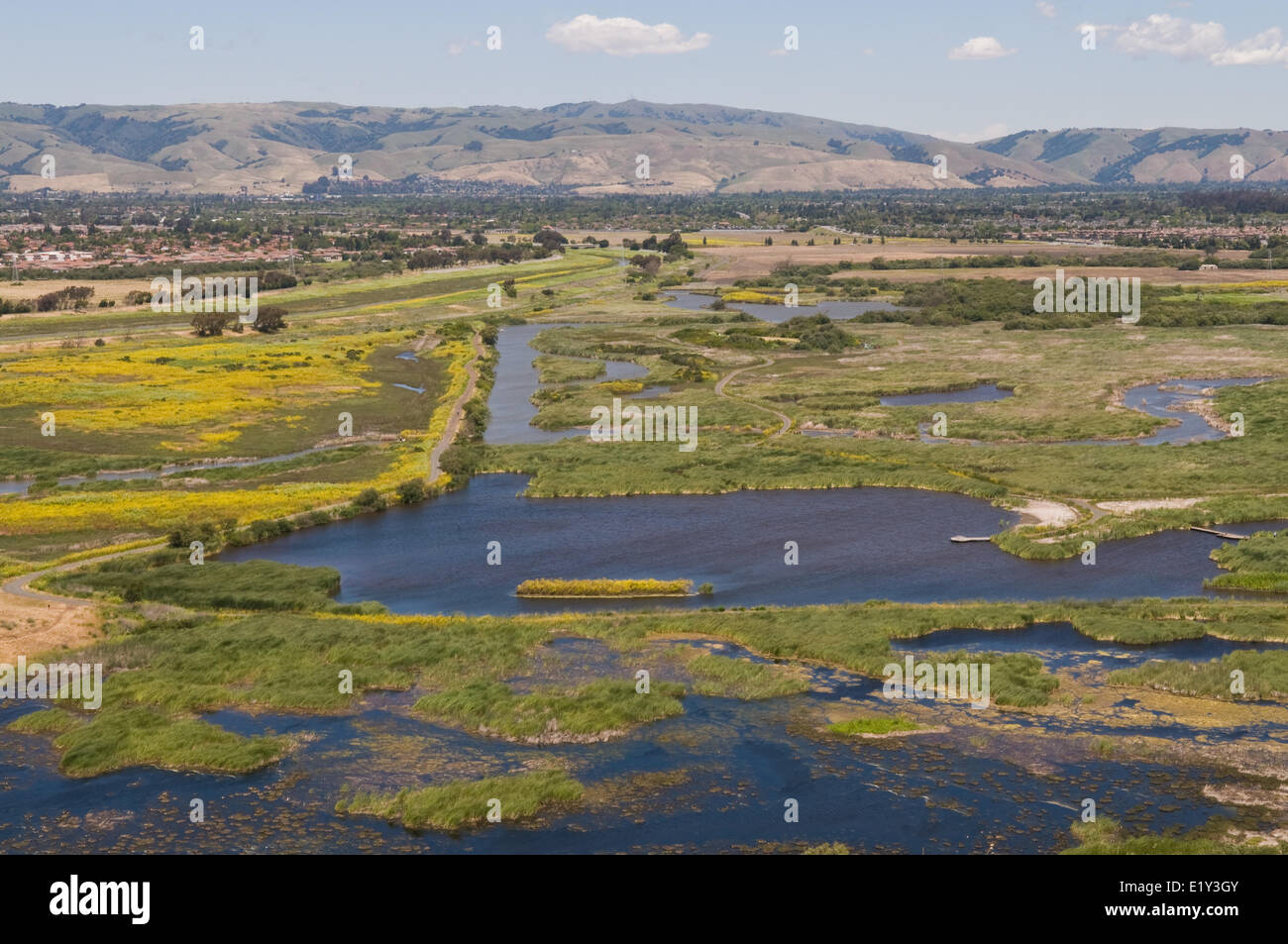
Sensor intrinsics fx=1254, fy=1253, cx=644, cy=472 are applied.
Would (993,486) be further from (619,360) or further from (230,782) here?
(619,360)

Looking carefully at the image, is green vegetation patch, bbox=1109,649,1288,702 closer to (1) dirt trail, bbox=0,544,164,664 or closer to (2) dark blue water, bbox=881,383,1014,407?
(1) dirt trail, bbox=0,544,164,664

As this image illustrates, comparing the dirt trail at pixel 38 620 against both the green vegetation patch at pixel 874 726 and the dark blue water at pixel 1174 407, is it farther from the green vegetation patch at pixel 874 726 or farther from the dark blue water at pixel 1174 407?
the dark blue water at pixel 1174 407

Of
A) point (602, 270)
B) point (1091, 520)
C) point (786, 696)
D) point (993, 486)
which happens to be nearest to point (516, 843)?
point (786, 696)

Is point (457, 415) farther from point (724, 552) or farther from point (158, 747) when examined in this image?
point (158, 747)

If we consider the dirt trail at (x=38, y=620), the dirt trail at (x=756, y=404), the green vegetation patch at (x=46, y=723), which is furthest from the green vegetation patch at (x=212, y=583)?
the dirt trail at (x=756, y=404)

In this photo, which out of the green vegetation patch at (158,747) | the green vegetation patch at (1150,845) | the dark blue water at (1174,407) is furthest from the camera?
the dark blue water at (1174,407)
